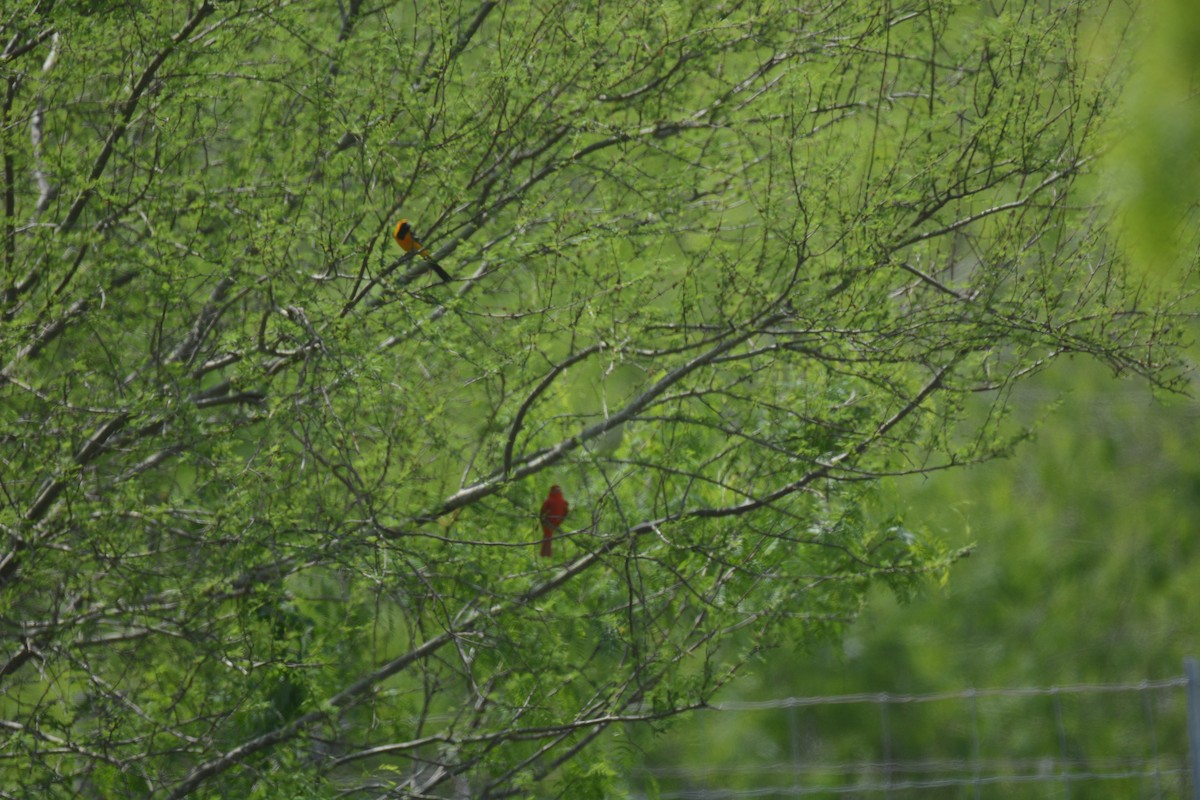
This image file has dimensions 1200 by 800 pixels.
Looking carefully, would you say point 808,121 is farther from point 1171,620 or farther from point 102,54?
point 1171,620

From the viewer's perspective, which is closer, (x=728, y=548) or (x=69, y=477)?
(x=69, y=477)

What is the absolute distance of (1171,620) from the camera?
16.1 meters

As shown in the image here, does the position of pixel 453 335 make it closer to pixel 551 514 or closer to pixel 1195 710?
pixel 551 514

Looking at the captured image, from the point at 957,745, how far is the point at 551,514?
499 inches

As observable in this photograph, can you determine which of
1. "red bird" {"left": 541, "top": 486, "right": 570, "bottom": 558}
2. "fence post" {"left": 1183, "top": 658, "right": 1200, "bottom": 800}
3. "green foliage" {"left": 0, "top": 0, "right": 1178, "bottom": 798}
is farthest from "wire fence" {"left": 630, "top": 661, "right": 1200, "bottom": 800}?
"green foliage" {"left": 0, "top": 0, "right": 1178, "bottom": 798}

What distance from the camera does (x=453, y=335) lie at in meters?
4.84

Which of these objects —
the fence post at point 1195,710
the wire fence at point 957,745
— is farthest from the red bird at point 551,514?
the wire fence at point 957,745

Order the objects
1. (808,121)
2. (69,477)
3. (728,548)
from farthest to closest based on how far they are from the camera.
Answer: (808,121)
(728,548)
(69,477)

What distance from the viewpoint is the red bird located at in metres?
5.36

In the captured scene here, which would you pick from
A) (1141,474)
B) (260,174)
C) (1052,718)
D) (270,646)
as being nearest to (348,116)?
(260,174)

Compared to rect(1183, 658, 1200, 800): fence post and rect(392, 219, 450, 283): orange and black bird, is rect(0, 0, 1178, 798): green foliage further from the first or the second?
rect(1183, 658, 1200, 800): fence post

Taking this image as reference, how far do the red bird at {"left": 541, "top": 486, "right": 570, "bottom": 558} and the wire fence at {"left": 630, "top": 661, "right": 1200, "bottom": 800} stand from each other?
27.2 ft

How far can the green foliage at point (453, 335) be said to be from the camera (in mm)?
4539

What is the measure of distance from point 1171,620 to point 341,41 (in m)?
13.4
